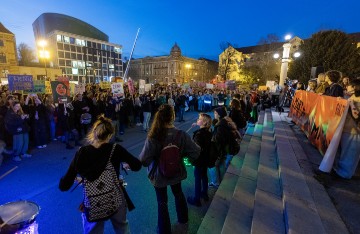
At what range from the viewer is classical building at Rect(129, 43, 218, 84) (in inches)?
2985

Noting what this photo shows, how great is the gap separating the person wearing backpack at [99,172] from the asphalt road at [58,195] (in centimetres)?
117

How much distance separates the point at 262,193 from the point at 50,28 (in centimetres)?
10624

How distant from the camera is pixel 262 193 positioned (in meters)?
3.36

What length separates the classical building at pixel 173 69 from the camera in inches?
2985

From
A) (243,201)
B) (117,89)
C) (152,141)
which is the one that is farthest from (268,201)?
(117,89)

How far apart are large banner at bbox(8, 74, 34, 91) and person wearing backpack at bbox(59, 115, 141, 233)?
31.1ft

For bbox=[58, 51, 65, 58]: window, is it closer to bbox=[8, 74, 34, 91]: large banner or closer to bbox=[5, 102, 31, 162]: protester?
bbox=[8, 74, 34, 91]: large banner

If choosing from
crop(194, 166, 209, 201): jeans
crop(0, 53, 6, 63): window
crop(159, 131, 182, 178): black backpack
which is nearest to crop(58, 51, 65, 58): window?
crop(0, 53, 6, 63): window

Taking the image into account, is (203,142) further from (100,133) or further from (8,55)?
(8,55)

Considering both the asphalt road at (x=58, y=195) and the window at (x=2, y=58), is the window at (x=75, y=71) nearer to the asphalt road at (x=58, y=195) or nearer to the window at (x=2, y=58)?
the window at (x=2, y=58)

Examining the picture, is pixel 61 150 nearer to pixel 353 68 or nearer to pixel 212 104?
pixel 212 104

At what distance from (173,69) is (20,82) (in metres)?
69.6

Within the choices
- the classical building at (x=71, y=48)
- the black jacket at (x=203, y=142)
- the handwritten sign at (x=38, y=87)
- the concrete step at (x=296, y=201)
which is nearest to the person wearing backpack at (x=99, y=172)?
the black jacket at (x=203, y=142)

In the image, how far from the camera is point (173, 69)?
76.4 meters
